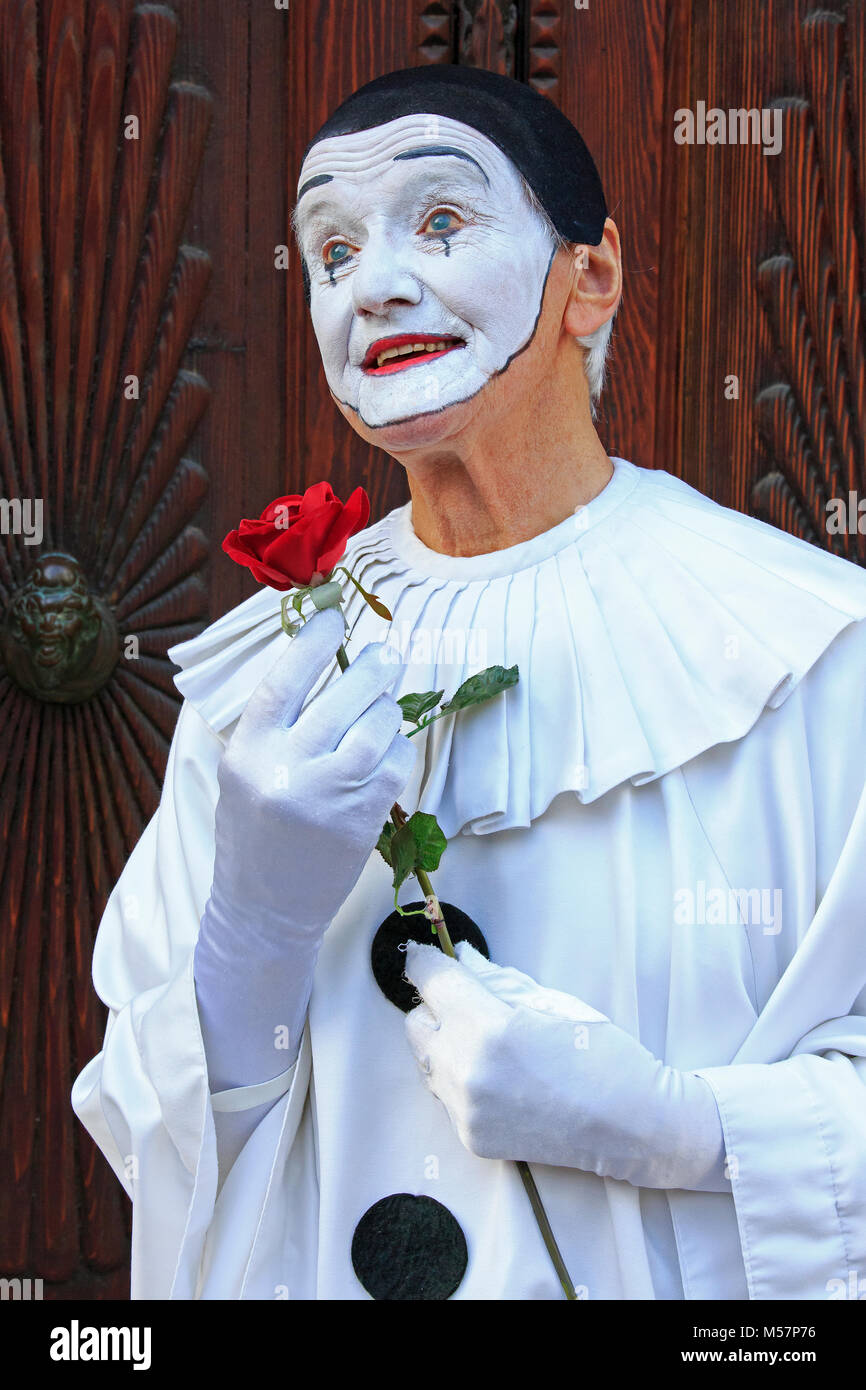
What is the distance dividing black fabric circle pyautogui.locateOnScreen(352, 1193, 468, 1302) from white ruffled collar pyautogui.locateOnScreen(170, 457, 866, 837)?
325mm

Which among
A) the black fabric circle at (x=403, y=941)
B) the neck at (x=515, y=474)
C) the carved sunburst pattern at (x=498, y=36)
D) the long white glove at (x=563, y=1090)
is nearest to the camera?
the long white glove at (x=563, y=1090)

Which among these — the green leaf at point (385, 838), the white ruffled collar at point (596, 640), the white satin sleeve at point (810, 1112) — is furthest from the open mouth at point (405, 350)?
the white satin sleeve at point (810, 1112)

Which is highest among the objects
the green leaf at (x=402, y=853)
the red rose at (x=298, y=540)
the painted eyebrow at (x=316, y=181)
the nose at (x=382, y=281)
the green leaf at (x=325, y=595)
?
the painted eyebrow at (x=316, y=181)

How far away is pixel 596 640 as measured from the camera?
162 centimetres

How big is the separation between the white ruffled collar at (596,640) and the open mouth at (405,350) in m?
0.21

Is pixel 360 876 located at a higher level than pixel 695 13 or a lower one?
lower

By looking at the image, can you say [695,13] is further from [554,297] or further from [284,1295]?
[284,1295]

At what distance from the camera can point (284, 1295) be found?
5.16ft

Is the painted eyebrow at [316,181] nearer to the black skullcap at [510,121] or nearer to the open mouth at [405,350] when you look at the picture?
the black skullcap at [510,121]

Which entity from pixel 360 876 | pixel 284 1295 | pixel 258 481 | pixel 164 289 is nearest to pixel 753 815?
pixel 360 876

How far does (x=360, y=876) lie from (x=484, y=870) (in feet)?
0.37

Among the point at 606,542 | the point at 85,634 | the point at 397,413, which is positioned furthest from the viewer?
the point at 85,634

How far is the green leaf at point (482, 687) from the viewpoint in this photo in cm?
155
